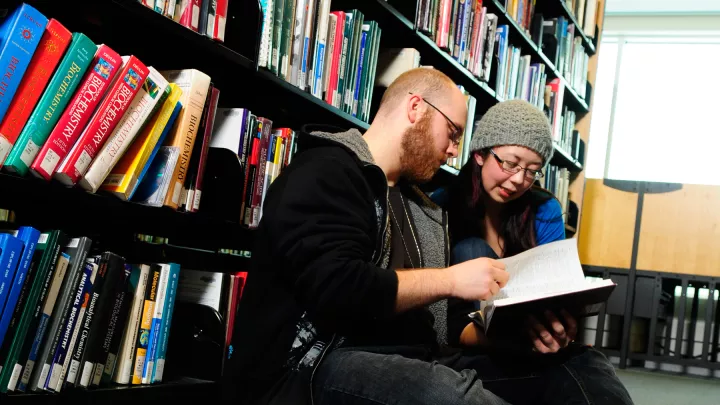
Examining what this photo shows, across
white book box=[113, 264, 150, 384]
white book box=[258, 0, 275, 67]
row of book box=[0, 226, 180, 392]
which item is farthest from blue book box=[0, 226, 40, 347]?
white book box=[258, 0, 275, 67]

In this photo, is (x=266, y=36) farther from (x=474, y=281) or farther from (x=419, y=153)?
(x=474, y=281)

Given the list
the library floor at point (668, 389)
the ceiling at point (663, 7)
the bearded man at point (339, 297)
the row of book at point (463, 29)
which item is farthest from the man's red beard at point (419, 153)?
the ceiling at point (663, 7)

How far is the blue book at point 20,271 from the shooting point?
104 centimetres

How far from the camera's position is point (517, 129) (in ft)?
6.46

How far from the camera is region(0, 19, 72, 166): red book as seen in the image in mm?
1043

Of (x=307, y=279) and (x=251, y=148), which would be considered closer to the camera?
(x=307, y=279)

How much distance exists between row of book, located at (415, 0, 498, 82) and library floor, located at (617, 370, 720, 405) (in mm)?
1577

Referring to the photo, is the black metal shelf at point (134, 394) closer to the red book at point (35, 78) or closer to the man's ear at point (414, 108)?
the red book at point (35, 78)

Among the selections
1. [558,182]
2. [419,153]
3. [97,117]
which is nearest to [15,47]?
[97,117]

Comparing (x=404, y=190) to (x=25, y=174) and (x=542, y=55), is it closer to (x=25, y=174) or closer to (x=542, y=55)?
(x=25, y=174)

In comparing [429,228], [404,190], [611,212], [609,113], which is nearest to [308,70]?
[404,190]

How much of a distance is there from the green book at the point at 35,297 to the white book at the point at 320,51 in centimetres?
79

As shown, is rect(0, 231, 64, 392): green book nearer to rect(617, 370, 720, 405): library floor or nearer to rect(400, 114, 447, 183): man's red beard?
rect(400, 114, 447, 183): man's red beard

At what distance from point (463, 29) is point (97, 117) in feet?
5.54
